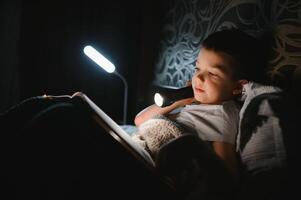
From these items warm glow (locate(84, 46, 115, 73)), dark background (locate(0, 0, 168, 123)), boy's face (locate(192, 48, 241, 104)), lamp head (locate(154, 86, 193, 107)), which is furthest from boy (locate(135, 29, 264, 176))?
dark background (locate(0, 0, 168, 123))

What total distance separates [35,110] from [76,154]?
0.41m

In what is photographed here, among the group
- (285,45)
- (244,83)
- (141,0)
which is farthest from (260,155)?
(141,0)

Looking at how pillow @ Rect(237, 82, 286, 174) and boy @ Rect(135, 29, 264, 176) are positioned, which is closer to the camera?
pillow @ Rect(237, 82, 286, 174)

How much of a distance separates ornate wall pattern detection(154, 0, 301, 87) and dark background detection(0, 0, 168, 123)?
0.23 meters

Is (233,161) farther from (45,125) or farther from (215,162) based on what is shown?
(45,125)

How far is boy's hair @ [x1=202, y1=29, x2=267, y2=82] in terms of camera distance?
137cm

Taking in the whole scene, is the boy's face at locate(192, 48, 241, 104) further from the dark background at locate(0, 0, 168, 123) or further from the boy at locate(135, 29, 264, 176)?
the dark background at locate(0, 0, 168, 123)

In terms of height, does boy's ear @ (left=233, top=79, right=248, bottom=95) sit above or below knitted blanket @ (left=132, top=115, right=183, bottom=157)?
above

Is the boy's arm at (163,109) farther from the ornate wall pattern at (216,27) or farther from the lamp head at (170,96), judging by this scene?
the ornate wall pattern at (216,27)

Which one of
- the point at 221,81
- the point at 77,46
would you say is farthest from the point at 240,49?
the point at 77,46

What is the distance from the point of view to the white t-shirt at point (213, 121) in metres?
1.30

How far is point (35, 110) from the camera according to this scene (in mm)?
1339

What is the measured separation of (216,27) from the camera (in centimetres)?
193

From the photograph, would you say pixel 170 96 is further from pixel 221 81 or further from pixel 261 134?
pixel 261 134
